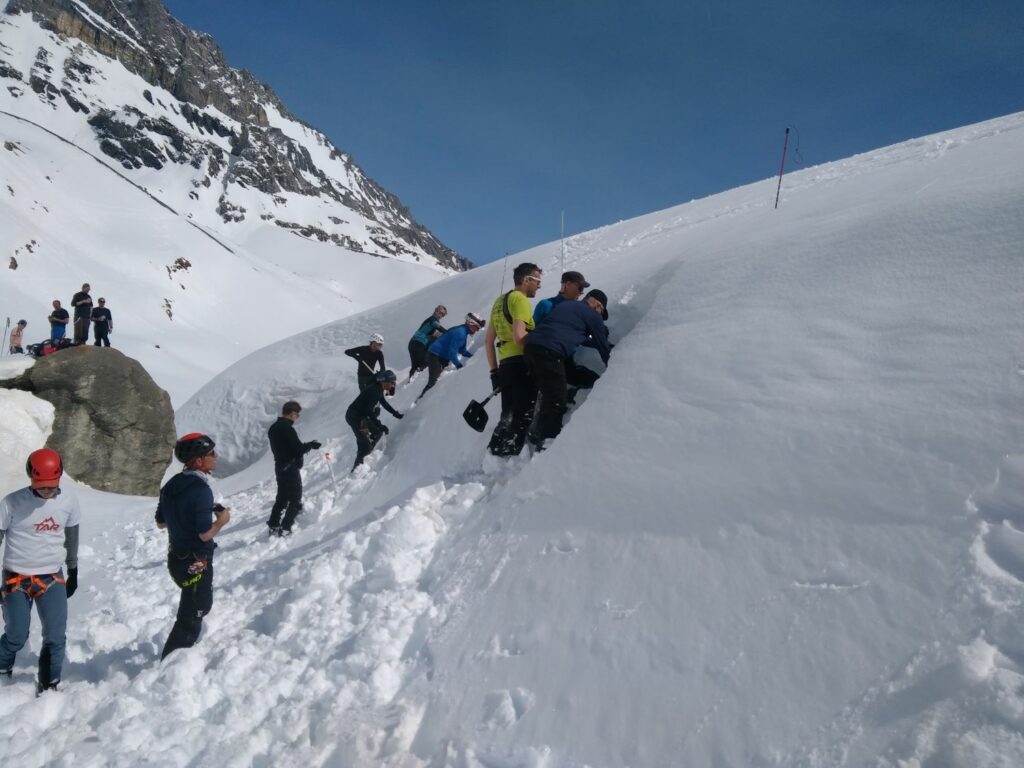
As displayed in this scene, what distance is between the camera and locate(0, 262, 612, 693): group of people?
13.7ft

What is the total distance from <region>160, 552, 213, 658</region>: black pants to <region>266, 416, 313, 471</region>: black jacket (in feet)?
9.77

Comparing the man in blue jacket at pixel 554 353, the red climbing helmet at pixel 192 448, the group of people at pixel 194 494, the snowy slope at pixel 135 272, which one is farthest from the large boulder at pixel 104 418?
the snowy slope at pixel 135 272

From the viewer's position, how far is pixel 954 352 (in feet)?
11.1

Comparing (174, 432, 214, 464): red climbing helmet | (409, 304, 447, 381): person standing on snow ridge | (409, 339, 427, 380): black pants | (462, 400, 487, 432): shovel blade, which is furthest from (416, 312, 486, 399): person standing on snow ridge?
(174, 432, 214, 464): red climbing helmet

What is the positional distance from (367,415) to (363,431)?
0.24m

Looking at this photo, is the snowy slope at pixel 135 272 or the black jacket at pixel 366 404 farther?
the snowy slope at pixel 135 272

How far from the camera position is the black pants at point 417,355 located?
11.6 meters

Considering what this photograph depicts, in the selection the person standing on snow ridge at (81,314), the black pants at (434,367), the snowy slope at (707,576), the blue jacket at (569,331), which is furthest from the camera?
the person standing on snow ridge at (81,314)

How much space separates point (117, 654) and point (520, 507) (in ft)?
10.5

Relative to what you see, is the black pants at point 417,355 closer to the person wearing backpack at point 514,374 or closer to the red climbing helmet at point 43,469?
the person wearing backpack at point 514,374

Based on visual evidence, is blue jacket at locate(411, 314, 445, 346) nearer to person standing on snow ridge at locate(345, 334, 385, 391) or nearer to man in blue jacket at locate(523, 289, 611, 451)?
person standing on snow ridge at locate(345, 334, 385, 391)

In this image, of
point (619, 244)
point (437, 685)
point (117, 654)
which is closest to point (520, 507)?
point (437, 685)

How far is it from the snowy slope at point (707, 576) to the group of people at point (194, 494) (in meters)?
0.29

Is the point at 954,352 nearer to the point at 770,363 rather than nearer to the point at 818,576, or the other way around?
the point at 770,363
